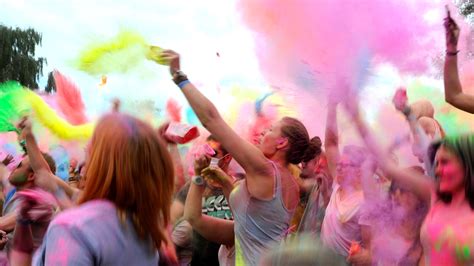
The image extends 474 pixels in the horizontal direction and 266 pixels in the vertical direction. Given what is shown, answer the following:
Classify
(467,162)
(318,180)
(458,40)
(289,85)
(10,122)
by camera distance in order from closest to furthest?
(467,162) < (458,40) < (289,85) < (318,180) < (10,122)

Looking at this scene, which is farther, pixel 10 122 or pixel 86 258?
pixel 10 122

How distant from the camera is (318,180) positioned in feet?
12.9

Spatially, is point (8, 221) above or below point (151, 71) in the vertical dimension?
below

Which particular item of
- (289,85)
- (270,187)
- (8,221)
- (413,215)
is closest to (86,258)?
(270,187)

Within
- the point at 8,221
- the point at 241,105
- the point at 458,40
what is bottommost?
the point at 8,221

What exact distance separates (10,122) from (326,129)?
8.31 ft

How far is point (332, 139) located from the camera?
11.3 feet

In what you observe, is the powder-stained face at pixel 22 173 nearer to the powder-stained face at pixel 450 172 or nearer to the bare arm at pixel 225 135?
the bare arm at pixel 225 135

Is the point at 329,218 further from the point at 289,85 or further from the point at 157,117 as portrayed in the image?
the point at 157,117

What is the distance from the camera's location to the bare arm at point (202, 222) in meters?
3.73

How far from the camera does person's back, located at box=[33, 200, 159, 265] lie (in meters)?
2.01

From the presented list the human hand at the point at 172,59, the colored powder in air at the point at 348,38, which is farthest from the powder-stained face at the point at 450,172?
the human hand at the point at 172,59

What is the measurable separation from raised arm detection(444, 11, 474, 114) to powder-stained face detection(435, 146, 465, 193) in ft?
1.66

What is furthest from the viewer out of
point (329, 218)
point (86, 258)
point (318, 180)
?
point (318, 180)
